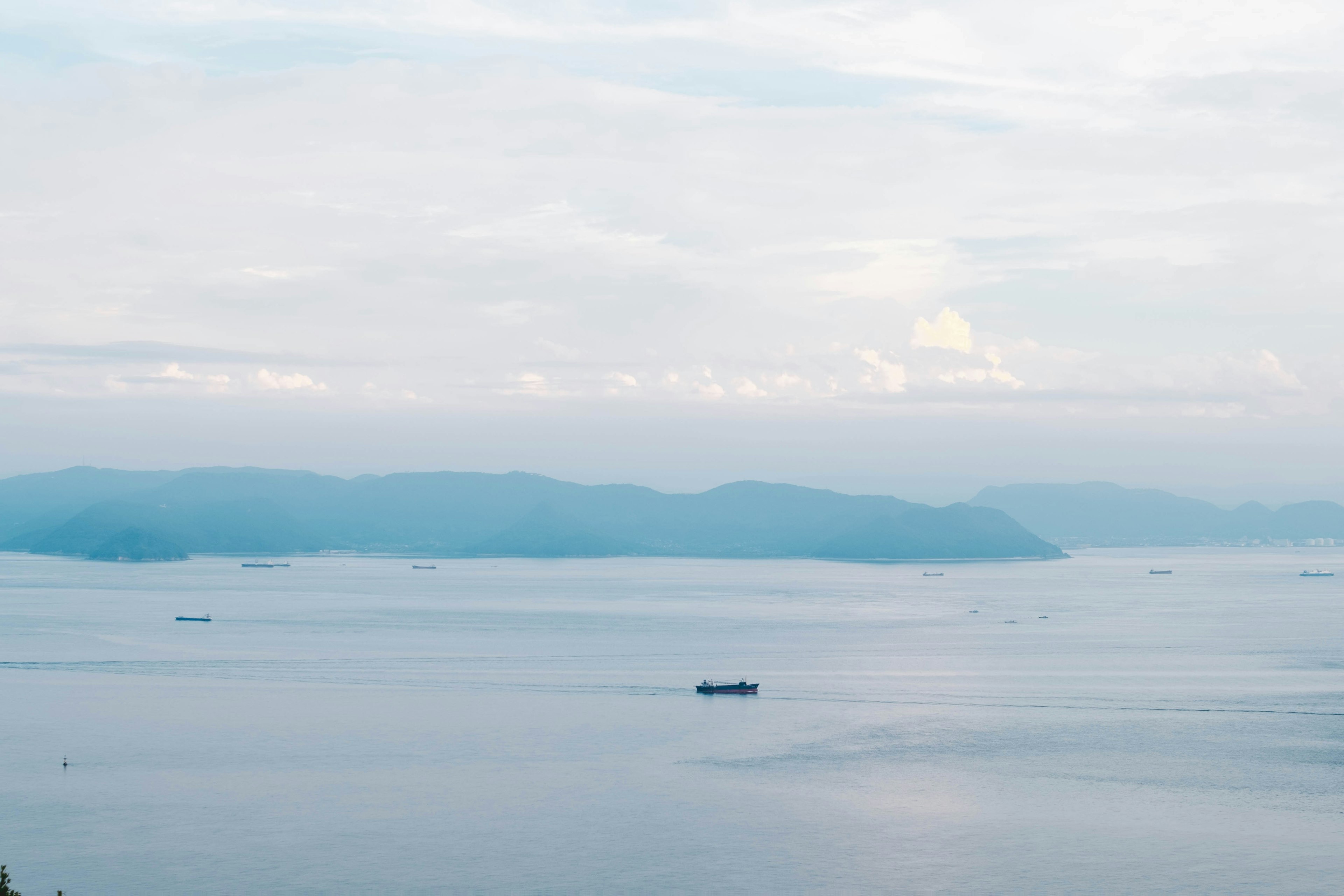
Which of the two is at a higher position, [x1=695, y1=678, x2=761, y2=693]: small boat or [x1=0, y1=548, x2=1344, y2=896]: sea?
[x1=695, y1=678, x2=761, y2=693]: small boat

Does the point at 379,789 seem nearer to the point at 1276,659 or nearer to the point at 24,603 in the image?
the point at 1276,659

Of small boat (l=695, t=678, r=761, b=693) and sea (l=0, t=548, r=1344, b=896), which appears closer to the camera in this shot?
sea (l=0, t=548, r=1344, b=896)

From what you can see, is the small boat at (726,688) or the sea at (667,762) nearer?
the sea at (667,762)

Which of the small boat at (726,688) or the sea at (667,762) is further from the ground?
the small boat at (726,688)
